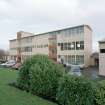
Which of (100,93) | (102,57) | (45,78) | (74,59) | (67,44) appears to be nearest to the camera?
(100,93)

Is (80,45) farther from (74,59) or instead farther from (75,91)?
(75,91)

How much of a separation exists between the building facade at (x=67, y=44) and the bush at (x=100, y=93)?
31346 millimetres

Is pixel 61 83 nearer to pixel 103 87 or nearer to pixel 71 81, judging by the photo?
pixel 71 81

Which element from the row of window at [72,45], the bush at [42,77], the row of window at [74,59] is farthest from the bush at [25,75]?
the row of window at [72,45]

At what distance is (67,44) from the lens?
166 feet

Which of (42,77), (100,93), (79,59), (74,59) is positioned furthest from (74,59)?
(100,93)

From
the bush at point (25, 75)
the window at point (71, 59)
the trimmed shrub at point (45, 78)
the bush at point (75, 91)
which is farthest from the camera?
the window at point (71, 59)

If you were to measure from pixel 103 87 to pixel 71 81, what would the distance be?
1546 mm

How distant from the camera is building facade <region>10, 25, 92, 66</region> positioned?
1834 inches

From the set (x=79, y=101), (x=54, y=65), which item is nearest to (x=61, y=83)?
(x=79, y=101)

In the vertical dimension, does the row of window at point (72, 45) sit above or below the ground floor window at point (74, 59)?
above

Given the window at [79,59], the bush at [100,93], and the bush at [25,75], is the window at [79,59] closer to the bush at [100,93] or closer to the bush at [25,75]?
the bush at [25,75]

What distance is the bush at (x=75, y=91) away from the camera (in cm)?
848

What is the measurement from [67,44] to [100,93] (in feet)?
140
